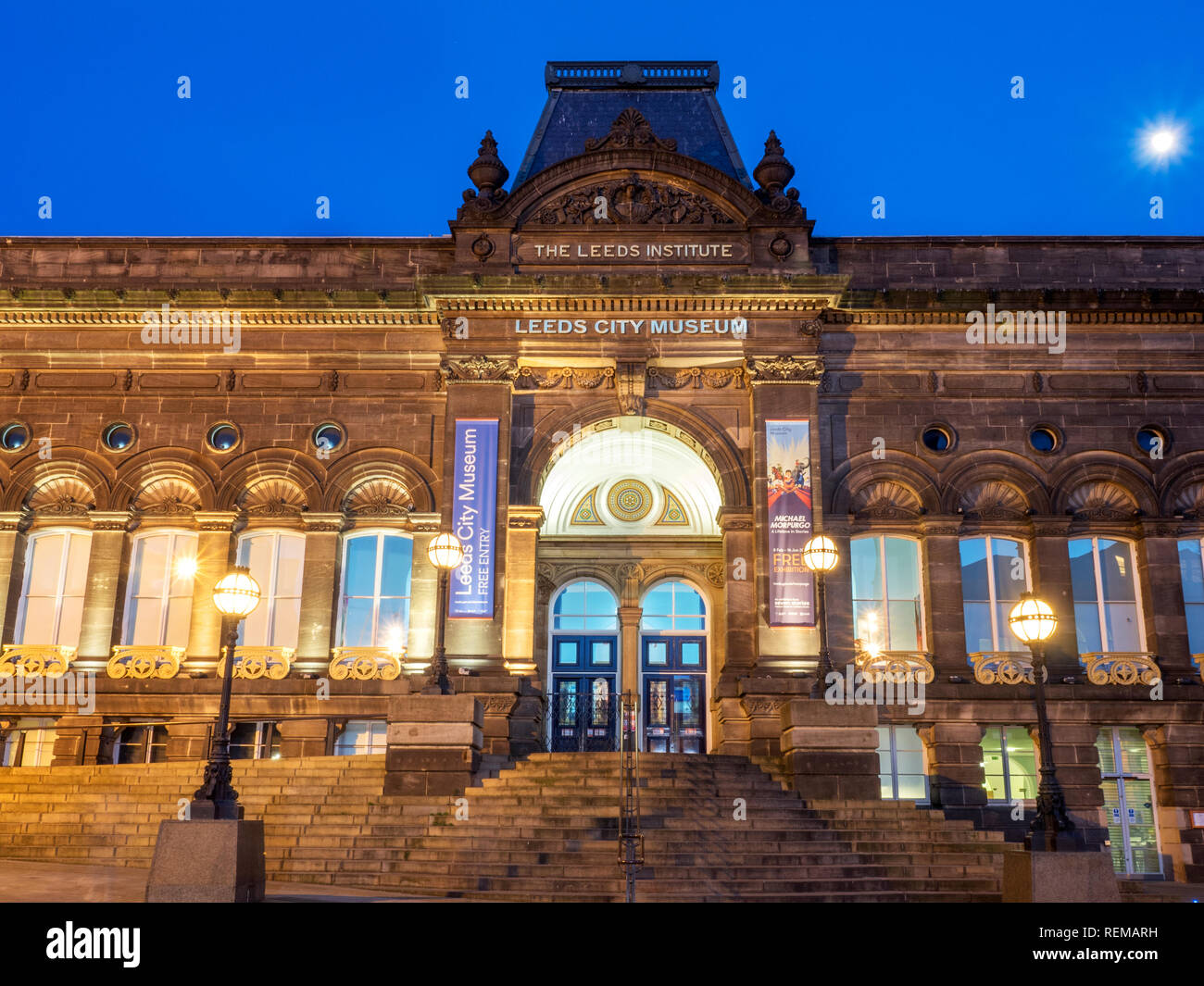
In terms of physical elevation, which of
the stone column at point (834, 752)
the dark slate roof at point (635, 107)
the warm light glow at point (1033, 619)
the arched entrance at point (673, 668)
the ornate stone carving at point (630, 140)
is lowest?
the stone column at point (834, 752)

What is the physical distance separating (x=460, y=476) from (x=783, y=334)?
8667 mm

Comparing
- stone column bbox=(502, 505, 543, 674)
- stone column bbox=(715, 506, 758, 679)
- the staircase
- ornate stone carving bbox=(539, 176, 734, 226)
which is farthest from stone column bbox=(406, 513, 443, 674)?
ornate stone carving bbox=(539, 176, 734, 226)

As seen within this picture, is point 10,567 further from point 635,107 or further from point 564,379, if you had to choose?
point 635,107

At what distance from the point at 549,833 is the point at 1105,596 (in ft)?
52.5

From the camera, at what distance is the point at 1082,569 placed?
2706 centimetres

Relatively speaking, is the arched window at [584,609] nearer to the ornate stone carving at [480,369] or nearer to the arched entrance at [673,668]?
the arched entrance at [673,668]

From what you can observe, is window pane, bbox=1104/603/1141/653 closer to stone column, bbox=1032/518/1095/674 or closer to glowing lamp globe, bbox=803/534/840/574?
stone column, bbox=1032/518/1095/674

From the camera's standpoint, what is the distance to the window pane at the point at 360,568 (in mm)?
27547

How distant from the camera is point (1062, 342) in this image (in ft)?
91.8

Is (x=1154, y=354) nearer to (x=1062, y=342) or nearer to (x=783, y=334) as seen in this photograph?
(x=1062, y=342)

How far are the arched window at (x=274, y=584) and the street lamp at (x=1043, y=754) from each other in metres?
17.8

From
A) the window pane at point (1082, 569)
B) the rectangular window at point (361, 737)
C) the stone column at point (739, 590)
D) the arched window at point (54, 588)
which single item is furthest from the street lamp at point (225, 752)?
the window pane at point (1082, 569)
